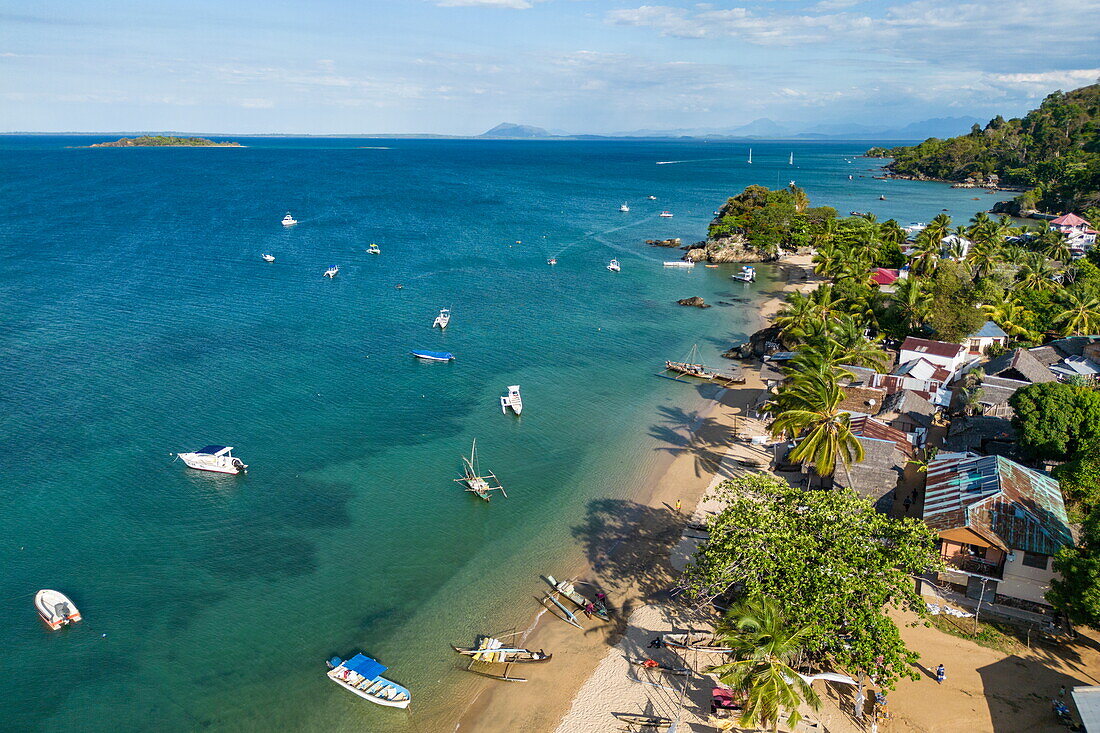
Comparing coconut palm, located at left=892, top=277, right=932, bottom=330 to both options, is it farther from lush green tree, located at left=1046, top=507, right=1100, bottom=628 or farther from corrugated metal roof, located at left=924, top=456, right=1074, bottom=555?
lush green tree, located at left=1046, top=507, right=1100, bottom=628

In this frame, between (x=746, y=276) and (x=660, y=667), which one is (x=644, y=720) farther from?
(x=746, y=276)

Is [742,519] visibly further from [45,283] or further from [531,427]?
[45,283]

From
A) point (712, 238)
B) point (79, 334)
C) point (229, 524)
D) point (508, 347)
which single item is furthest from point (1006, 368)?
point (79, 334)

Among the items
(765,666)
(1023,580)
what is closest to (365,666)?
(765,666)

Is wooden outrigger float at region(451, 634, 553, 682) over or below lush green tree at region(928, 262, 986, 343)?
below

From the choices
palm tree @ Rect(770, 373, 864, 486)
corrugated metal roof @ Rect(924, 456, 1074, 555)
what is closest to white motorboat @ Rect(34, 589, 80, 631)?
palm tree @ Rect(770, 373, 864, 486)
